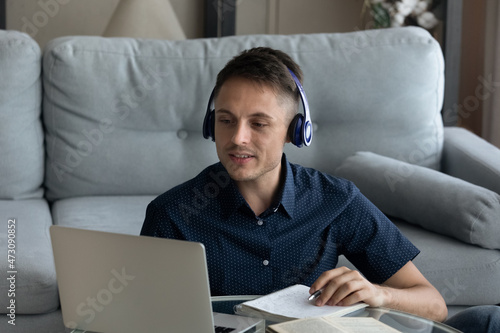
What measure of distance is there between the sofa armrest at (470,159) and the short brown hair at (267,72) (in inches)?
38.8

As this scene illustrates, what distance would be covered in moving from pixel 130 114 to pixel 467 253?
3.92 ft

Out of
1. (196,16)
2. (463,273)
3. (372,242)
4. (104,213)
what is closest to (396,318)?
(372,242)

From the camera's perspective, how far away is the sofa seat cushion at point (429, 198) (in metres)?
1.85

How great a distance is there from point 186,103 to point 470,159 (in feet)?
3.26

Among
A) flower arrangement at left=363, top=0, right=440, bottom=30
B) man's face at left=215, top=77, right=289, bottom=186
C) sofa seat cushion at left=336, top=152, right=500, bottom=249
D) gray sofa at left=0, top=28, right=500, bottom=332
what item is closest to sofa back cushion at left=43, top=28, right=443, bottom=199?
gray sofa at left=0, top=28, right=500, bottom=332

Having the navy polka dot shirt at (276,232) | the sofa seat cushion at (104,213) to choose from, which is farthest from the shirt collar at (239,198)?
the sofa seat cushion at (104,213)

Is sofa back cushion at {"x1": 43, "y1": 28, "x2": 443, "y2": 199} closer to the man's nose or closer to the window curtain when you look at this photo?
the window curtain

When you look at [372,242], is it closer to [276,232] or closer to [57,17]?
[276,232]

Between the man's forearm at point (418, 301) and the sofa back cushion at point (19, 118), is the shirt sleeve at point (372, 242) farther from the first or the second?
the sofa back cushion at point (19, 118)

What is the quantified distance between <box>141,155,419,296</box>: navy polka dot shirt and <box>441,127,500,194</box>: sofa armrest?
82 centimetres

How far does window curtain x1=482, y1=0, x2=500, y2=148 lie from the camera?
3154 mm

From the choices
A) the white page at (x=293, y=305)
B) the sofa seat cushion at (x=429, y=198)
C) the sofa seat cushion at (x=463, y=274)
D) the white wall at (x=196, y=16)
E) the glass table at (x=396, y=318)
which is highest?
the white wall at (x=196, y=16)

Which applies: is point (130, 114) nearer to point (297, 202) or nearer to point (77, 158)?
point (77, 158)

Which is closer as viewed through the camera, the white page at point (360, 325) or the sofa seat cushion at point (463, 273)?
the white page at point (360, 325)
